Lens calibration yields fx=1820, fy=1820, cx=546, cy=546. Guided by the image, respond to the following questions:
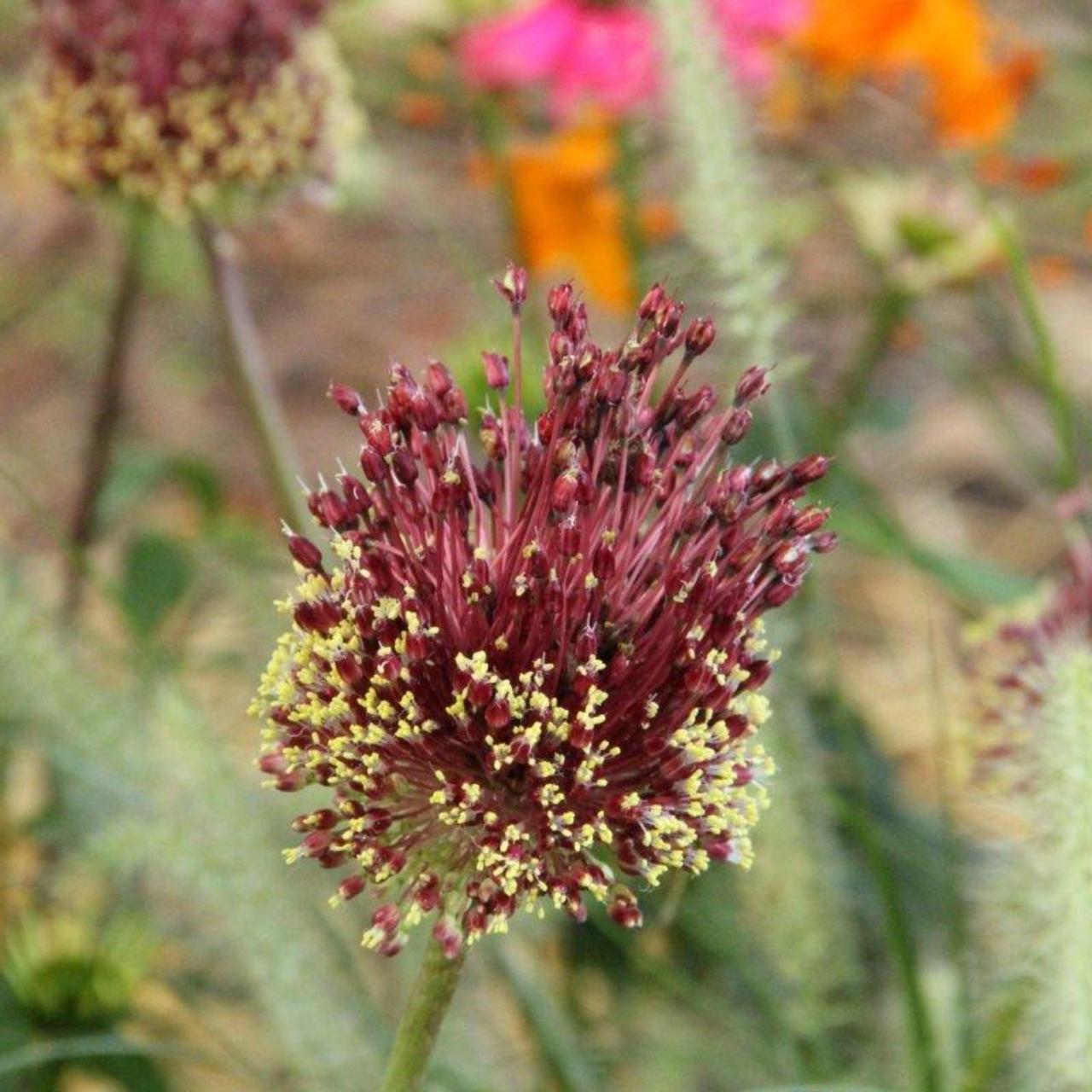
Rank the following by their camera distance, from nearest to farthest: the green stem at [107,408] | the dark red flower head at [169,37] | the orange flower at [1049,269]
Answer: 1. the dark red flower head at [169,37]
2. the green stem at [107,408]
3. the orange flower at [1049,269]

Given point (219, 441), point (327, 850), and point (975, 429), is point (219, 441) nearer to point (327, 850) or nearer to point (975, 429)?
point (975, 429)

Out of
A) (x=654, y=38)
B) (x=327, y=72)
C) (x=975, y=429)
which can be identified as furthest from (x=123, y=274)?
(x=975, y=429)

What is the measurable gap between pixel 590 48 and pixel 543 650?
2.38 feet

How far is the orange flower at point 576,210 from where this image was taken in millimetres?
1214

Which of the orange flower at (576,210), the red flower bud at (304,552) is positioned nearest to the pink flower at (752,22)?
the orange flower at (576,210)

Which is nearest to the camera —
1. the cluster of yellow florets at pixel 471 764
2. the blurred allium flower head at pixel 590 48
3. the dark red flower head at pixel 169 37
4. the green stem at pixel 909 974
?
the cluster of yellow florets at pixel 471 764

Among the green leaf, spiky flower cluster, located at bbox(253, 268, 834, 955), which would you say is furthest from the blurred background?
spiky flower cluster, located at bbox(253, 268, 834, 955)

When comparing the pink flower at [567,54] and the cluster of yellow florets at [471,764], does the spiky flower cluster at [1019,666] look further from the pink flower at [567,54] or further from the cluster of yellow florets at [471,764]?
the pink flower at [567,54]

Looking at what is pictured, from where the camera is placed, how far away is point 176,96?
2.41 feet

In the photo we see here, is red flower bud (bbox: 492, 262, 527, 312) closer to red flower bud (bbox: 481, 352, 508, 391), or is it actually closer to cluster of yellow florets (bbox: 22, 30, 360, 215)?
red flower bud (bbox: 481, 352, 508, 391)

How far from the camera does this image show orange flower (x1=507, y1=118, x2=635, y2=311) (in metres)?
1.21

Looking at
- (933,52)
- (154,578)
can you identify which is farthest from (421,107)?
(154,578)

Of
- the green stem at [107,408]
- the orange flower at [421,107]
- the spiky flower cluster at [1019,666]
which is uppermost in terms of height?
the orange flower at [421,107]

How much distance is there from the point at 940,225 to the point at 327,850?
0.69m
